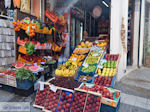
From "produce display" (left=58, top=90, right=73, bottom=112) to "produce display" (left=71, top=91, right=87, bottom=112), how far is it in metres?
0.12

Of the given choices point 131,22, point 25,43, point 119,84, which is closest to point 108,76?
point 119,84

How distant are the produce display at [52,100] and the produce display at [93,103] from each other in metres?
0.73

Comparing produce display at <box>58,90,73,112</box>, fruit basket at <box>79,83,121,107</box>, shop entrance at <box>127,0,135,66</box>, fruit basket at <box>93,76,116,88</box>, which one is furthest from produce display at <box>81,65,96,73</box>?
shop entrance at <box>127,0,135,66</box>

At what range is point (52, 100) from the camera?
3053 millimetres

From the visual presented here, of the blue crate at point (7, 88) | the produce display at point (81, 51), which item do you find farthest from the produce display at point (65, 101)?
the produce display at point (81, 51)

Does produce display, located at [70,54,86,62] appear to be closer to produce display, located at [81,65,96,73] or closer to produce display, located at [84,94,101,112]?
produce display, located at [81,65,96,73]

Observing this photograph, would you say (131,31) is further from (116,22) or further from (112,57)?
(112,57)

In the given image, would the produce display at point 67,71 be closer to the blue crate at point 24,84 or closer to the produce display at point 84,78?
the produce display at point 84,78

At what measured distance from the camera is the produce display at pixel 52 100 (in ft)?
9.78

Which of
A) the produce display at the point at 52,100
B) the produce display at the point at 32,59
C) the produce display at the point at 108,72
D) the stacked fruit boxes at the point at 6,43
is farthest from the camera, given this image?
the produce display at the point at 32,59

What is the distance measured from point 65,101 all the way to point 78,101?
32 centimetres

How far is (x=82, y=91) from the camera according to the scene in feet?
9.39

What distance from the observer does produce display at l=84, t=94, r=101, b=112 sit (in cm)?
265

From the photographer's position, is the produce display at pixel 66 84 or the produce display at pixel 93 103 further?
the produce display at pixel 66 84
